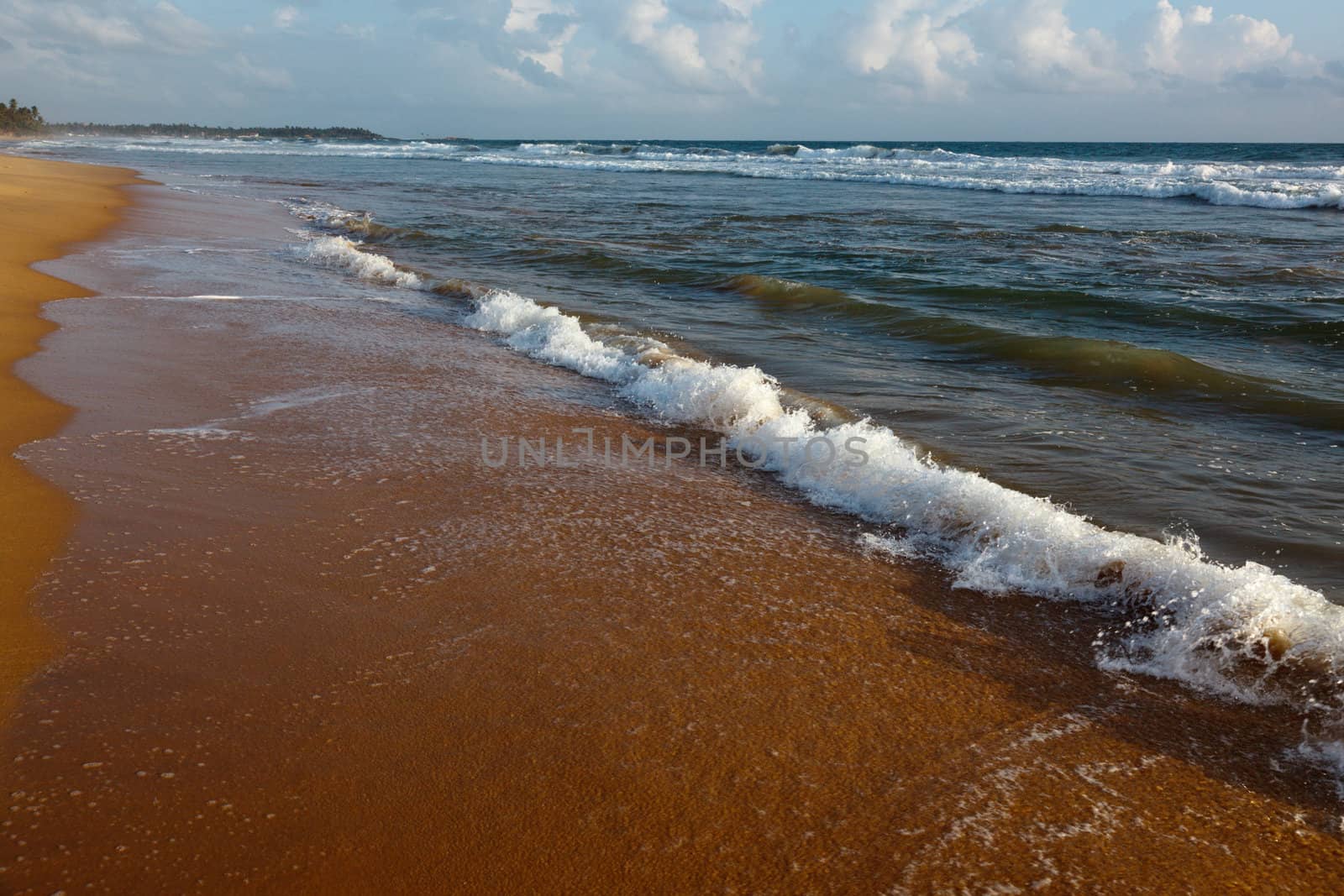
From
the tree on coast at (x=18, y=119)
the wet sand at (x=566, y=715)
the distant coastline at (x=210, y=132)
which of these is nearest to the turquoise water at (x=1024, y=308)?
the wet sand at (x=566, y=715)

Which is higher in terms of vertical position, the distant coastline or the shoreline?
the distant coastline

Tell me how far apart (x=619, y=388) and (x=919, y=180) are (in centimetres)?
2918

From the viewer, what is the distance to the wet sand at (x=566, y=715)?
7.52 ft

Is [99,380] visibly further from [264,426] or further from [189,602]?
[189,602]

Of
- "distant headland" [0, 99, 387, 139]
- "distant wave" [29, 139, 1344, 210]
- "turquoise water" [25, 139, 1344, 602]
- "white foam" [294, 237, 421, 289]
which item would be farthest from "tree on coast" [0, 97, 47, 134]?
"white foam" [294, 237, 421, 289]

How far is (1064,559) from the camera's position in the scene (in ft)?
12.9

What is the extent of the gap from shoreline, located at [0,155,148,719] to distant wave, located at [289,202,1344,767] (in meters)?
3.40

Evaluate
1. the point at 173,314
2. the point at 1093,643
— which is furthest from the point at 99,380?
the point at 1093,643

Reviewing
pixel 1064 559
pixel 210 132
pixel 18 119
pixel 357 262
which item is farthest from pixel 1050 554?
pixel 210 132

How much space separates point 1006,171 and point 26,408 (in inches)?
1514

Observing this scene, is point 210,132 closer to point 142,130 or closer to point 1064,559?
point 142,130

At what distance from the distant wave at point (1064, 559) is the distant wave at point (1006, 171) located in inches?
934

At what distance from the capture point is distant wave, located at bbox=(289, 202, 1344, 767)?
3.22m

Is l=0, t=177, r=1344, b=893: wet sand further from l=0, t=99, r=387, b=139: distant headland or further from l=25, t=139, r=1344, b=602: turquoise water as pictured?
l=0, t=99, r=387, b=139: distant headland
